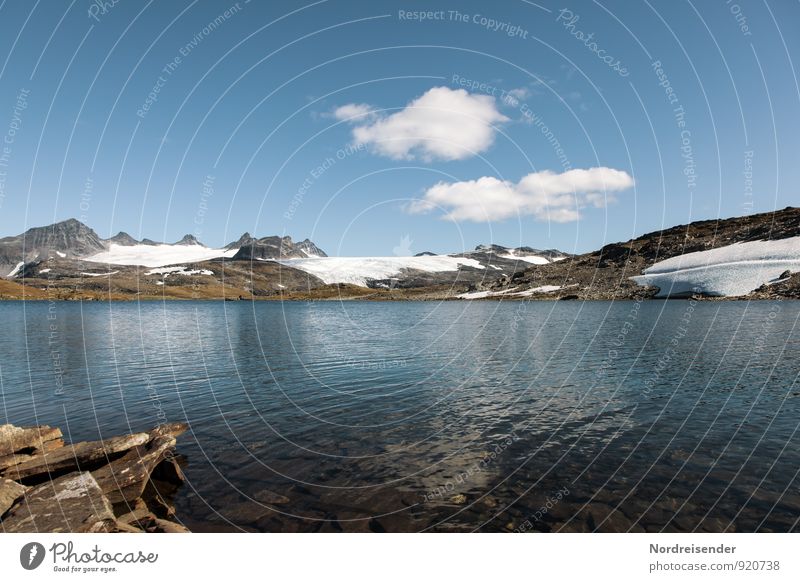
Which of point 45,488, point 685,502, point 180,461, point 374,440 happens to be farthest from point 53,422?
point 685,502

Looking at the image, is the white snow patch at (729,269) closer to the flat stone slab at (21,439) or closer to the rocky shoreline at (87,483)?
the rocky shoreline at (87,483)

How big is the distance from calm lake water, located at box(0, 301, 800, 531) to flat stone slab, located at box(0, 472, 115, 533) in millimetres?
2707

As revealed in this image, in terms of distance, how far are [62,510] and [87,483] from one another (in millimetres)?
1288

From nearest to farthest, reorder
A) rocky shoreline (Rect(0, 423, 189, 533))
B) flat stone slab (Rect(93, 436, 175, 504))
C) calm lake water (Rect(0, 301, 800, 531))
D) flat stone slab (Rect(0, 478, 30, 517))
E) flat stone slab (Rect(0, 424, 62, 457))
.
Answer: rocky shoreline (Rect(0, 423, 189, 533)) → flat stone slab (Rect(0, 478, 30, 517)) → calm lake water (Rect(0, 301, 800, 531)) → flat stone slab (Rect(93, 436, 175, 504)) → flat stone slab (Rect(0, 424, 62, 457))

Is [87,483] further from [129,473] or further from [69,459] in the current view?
[69,459]

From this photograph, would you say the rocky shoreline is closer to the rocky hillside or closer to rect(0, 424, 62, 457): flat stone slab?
rect(0, 424, 62, 457): flat stone slab

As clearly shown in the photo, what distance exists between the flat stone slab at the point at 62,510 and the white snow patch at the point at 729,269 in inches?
6576

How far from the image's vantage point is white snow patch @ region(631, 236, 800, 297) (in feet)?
436

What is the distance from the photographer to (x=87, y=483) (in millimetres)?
12562

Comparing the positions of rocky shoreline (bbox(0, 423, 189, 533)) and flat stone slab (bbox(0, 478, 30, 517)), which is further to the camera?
flat stone slab (bbox(0, 478, 30, 517))

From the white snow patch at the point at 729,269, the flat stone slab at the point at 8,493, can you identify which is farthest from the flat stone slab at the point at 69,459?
the white snow patch at the point at 729,269

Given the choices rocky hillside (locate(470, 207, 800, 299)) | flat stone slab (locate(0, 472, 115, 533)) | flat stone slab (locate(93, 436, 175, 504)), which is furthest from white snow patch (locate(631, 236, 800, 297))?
flat stone slab (locate(0, 472, 115, 533))

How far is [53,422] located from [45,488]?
14418 millimetres

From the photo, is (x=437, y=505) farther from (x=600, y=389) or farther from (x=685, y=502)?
(x=600, y=389)
